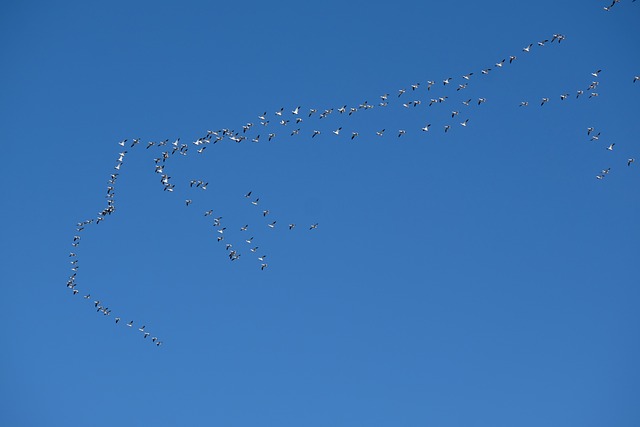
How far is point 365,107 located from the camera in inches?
3076

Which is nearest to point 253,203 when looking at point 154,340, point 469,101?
point 154,340

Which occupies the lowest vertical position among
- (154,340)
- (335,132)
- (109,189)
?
(154,340)

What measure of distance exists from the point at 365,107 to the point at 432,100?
565 centimetres

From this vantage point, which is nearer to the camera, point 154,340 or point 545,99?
point 545,99

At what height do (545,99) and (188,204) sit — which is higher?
(545,99)

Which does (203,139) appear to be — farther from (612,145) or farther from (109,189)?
(612,145)

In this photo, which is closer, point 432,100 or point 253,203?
point 432,100

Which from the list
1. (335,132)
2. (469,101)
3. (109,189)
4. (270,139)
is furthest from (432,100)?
(109,189)

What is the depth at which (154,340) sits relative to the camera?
279 ft

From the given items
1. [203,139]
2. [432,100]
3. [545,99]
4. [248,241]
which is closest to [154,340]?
[248,241]

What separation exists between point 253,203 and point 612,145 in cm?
3097

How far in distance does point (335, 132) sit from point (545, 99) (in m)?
17.5

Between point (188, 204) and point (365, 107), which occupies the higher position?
point (365, 107)

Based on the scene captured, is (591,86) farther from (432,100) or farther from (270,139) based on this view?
(270,139)
